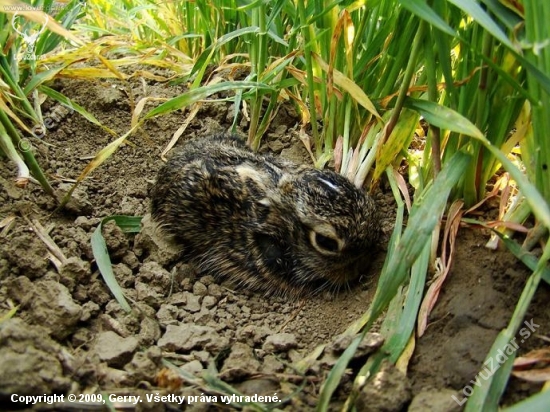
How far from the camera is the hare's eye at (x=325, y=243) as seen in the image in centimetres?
319

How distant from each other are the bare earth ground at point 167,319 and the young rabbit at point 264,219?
0.47 feet

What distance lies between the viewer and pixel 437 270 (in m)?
2.60

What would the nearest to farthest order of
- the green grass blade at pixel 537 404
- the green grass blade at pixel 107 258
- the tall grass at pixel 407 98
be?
the green grass blade at pixel 537 404 < the tall grass at pixel 407 98 < the green grass blade at pixel 107 258

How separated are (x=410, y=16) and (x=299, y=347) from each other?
1793 mm

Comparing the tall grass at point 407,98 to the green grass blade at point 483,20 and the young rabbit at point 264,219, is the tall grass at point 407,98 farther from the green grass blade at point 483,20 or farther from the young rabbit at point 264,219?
the young rabbit at point 264,219

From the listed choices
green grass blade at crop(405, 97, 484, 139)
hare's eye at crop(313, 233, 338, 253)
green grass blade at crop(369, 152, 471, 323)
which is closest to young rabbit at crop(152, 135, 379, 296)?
hare's eye at crop(313, 233, 338, 253)

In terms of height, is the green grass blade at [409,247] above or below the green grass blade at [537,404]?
above

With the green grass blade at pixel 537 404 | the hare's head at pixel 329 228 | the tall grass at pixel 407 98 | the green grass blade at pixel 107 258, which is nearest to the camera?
the green grass blade at pixel 537 404

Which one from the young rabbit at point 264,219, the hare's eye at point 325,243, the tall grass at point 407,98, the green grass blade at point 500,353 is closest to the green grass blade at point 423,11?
the tall grass at point 407,98

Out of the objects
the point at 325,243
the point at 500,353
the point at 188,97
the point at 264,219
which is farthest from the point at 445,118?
the point at 188,97

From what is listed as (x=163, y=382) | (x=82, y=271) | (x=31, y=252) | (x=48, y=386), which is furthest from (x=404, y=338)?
(x=31, y=252)

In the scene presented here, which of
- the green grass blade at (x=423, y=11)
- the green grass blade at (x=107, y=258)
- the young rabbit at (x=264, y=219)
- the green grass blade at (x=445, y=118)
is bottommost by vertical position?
the green grass blade at (x=107, y=258)

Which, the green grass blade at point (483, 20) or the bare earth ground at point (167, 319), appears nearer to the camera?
the green grass blade at point (483, 20)

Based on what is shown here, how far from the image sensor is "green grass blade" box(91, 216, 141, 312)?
272 centimetres
